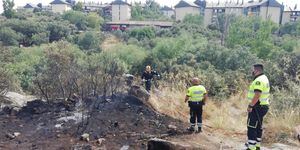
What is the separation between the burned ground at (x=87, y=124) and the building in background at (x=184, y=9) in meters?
78.3

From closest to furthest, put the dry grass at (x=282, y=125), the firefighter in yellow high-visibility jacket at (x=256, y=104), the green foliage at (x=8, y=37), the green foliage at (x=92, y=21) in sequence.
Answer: the firefighter in yellow high-visibility jacket at (x=256, y=104) < the dry grass at (x=282, y=125) < the green foliage at (x=8, y=37) < the green foliage at (x=92, y=21)

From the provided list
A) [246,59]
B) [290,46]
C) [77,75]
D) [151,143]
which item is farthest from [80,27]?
[151,143]

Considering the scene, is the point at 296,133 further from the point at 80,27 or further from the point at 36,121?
the point at 80,27

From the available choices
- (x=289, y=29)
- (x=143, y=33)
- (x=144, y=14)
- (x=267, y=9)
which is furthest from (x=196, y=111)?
(x=144, y=14)

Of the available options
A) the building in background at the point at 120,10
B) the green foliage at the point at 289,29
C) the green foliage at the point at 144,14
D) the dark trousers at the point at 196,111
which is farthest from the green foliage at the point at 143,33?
the dark trousers at the point at 196,111

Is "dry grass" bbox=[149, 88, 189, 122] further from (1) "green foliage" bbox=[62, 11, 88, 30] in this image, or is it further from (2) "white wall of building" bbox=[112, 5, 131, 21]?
(2) "white wall of building" bbox=[112, 5, 131, 21]

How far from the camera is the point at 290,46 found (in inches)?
1553

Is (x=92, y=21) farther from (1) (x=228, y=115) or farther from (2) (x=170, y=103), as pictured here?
(1) (x=228, y=115)

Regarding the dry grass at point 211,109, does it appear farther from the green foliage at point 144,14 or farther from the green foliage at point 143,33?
the green foliage at point 144,14

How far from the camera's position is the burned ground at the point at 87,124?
6180 millimetres

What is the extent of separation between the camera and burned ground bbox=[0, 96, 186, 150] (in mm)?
6180

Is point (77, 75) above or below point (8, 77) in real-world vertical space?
above

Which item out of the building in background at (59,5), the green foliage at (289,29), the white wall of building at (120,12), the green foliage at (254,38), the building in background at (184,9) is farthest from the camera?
the building in background at (59,5)

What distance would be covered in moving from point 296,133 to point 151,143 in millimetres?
3964
